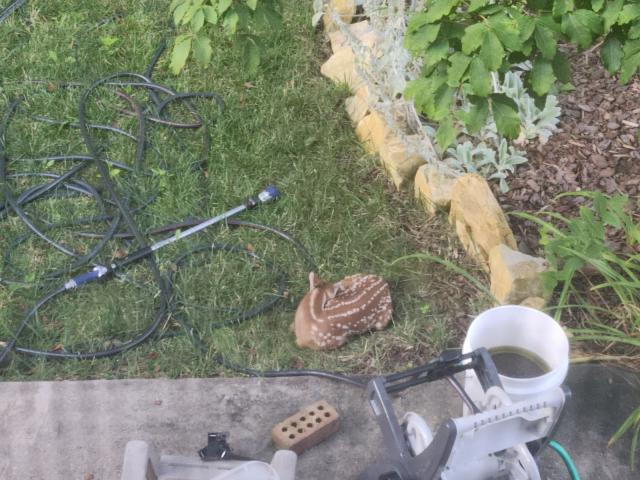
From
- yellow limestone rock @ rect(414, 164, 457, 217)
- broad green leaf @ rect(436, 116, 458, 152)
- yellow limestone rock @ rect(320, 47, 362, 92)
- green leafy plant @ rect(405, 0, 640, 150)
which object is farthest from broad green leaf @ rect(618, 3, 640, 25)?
yellow limestone rock @ rect(320, 47, 362, 92)

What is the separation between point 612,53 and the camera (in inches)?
85.4

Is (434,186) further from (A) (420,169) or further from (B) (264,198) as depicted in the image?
(B) (264,198)

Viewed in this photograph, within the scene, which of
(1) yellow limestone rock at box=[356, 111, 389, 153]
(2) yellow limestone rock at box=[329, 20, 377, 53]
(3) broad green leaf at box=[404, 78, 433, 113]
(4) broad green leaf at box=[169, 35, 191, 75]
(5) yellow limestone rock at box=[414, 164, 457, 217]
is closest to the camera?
(3) broad green leaf at box=[404, 78, 433, 113]

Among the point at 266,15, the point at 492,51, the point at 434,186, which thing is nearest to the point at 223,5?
the point at 266,15

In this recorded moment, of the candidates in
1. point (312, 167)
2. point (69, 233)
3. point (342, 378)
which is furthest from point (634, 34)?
point (69, 233)

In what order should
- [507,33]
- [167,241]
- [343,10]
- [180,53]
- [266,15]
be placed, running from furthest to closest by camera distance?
[343,10] < [167,241] < [180,53] < [266,15] < [507,33]

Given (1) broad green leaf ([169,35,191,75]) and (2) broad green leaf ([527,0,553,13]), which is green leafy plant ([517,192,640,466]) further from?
(1) broad green leaf ([169,35,191,75])

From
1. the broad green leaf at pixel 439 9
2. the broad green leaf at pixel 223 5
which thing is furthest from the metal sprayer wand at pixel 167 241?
the broad green leaf at pixel 439 9

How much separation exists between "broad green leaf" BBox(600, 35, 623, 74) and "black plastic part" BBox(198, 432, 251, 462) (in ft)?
5.12

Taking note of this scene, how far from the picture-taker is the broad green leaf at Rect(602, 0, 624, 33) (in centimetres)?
201

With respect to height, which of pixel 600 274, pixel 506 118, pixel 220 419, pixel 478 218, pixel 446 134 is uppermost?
pixel 506 118

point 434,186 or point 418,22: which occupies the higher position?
point 418,22

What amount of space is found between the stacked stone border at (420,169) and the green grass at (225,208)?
0.25 feet

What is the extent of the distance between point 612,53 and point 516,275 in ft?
2.91
